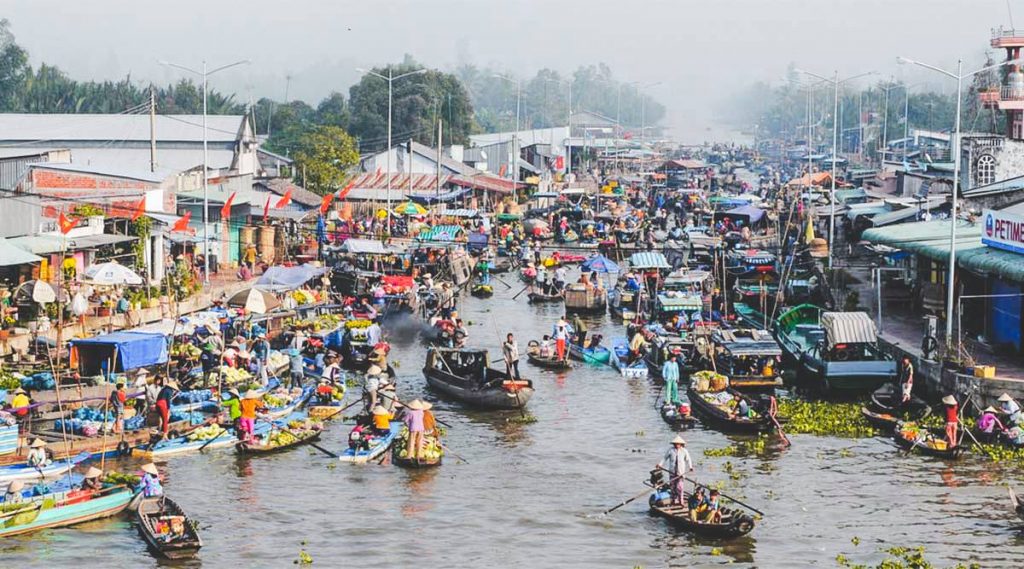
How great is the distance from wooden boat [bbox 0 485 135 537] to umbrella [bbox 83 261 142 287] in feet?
46.2

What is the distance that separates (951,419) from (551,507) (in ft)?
29.2

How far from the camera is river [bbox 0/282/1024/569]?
23.1m

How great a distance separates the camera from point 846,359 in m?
35.0

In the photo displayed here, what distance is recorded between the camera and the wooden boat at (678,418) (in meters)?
32.1

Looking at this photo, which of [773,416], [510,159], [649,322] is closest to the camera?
[773,416]

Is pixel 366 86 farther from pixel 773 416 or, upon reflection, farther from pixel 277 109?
pixel 773 416

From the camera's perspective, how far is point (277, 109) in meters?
126

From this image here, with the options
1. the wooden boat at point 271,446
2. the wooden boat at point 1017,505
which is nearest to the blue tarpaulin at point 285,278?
the wooden boat at point 271,446

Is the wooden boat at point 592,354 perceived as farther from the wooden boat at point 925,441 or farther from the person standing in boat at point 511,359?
the wooden boat at point 925,441

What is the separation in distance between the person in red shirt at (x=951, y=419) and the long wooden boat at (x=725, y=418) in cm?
381

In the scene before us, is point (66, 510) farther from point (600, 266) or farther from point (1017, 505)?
point (600, 266)

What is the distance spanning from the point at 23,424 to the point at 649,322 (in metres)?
22.2

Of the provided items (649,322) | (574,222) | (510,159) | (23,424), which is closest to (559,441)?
(23,424)

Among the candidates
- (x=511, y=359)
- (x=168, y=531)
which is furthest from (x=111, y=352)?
(x=168, y=531)
